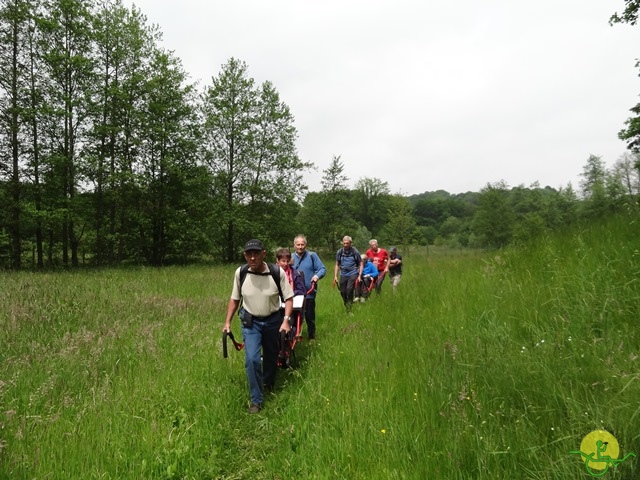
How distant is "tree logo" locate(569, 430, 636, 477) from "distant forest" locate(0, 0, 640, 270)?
5.85m

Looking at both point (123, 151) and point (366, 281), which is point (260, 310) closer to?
point (366, 281)

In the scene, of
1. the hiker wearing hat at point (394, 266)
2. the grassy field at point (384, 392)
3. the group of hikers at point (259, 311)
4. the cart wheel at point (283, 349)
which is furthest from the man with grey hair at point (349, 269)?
the group of hikers at point (259, 311)

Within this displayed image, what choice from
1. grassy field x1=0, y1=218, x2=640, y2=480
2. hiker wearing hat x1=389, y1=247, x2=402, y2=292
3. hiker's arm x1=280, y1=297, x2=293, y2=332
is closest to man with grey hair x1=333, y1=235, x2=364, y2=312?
hiker wearing hat x1=389, y1=247, x2=402, y2=292

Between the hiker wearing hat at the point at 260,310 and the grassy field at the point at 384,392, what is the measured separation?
0.45m

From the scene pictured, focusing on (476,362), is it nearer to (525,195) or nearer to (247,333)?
(247,333)

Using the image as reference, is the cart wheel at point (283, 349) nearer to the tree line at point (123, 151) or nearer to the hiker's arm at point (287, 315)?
the hiker's arm at point (287, 315)

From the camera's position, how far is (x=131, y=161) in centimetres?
1959

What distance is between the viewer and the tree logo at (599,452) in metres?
1.53

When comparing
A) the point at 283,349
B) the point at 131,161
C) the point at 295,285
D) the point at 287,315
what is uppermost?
the point at 131,161

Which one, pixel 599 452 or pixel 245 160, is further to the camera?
pixel 245 160

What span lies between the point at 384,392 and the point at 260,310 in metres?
1.84

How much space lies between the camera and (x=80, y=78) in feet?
57.4

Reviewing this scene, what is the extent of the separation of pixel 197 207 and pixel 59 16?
12534 mm

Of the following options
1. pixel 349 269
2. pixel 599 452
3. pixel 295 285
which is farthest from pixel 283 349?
pixel 349 269
